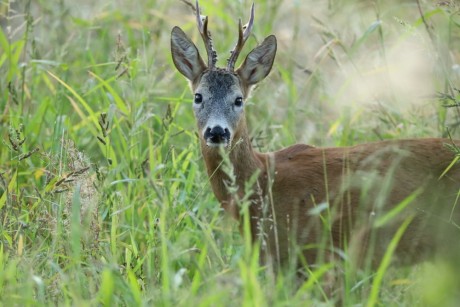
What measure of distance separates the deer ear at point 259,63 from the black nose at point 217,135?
71 centimetres

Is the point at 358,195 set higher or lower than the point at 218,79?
lower

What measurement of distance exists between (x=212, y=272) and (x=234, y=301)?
399 mm

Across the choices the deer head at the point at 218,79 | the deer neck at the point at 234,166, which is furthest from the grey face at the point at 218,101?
the deer neck at the point at 234,166

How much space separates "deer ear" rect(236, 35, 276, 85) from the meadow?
372mm

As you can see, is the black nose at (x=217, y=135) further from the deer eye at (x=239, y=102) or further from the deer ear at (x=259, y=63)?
the deer ear at (x=259, y=63)

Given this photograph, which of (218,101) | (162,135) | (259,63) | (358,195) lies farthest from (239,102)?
(358,195)

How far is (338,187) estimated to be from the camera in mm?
5062

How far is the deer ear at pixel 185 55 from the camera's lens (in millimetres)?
5453

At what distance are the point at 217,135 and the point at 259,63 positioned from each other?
0.87 meters

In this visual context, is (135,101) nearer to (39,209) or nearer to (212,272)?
(39,209)

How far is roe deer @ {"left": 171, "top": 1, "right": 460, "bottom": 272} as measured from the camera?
4930 millimetres

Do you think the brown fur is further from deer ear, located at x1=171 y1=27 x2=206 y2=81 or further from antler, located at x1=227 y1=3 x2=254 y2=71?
deer ear, located at x1=171 y1=27 x2=206 y2=81

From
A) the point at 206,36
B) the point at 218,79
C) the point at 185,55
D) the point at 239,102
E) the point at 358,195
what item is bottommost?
the point at 358,195

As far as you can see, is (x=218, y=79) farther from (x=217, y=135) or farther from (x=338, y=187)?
(x=338, y=187)
